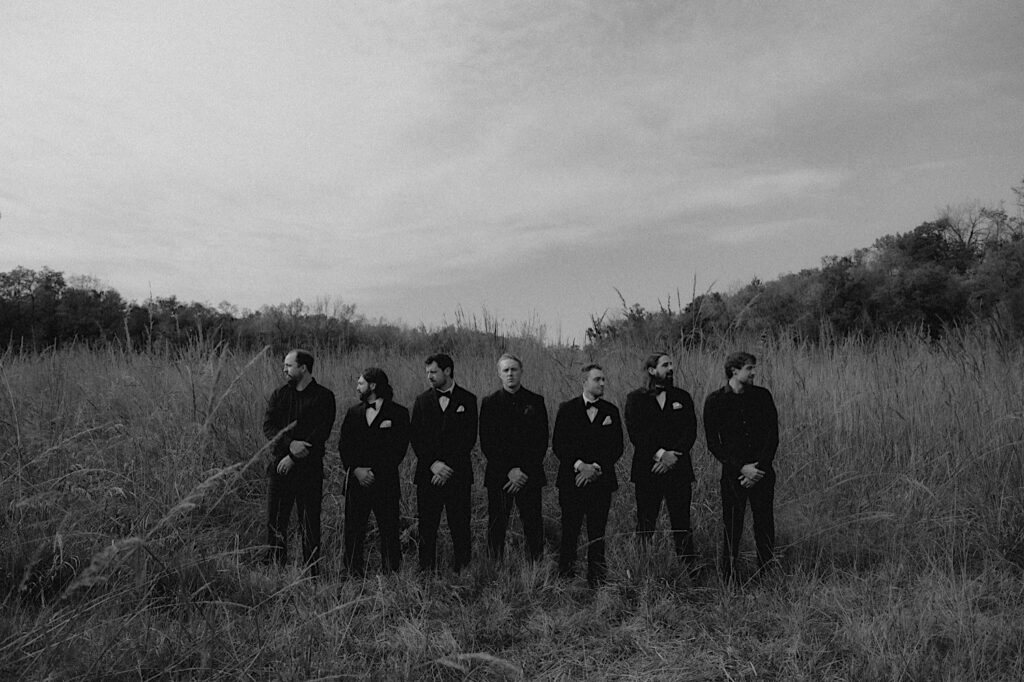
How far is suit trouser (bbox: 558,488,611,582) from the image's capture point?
15.2ft

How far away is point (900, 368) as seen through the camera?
759 centimetres

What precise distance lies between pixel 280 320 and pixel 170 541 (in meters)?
10.3

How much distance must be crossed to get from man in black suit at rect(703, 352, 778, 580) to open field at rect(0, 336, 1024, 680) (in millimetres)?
406

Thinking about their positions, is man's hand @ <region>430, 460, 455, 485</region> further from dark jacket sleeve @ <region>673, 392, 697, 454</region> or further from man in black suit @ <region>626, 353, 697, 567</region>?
dark jacket sleeve @ <region>673, 392, 697, 454</region>

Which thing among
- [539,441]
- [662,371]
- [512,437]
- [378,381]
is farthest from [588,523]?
[378,381]

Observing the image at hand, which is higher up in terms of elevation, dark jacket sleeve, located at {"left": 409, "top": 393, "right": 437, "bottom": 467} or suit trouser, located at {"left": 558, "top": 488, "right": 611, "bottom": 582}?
dark jacket sleeve, located at {"left": 409, "top": 393, "right": 437, "bottom": 467}

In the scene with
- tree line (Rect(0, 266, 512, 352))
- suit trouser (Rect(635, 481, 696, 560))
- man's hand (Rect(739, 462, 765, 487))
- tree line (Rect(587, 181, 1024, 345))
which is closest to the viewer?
man's hand (Rect(739, 462, 765, 487))

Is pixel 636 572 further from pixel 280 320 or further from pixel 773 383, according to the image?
pixel 280 320

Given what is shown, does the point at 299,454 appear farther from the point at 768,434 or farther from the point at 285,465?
the point at 768,434

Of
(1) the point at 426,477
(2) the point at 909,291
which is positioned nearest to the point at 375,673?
(1) the point at 426,477

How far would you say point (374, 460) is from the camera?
4.82 metres

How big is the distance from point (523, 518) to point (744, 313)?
337 centimetres

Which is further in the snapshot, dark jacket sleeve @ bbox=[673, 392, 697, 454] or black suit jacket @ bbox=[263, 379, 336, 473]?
black suit jacket @ bbox=[263, 379, 336, 473]

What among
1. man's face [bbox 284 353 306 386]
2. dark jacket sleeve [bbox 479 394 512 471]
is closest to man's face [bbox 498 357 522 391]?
dark jacket sleeve [bbox 479 394 512 471]
